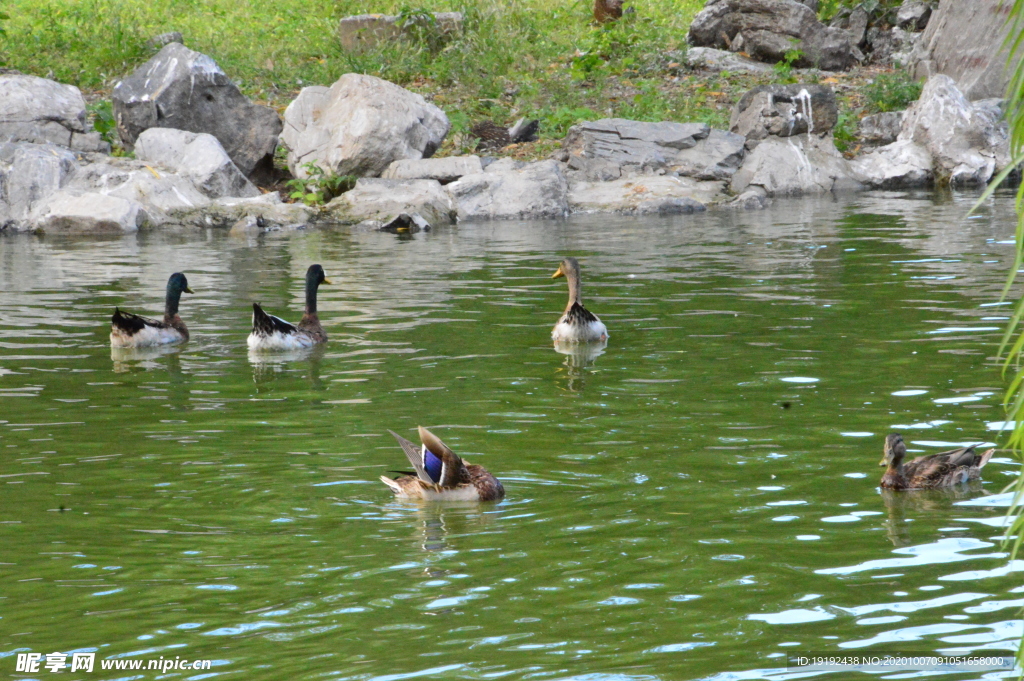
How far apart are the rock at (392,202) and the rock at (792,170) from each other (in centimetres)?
653

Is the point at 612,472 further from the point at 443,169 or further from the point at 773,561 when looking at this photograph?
the point at 443,169

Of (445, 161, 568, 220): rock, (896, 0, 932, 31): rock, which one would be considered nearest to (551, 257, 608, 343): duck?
(445, 161, 568, 220): rock

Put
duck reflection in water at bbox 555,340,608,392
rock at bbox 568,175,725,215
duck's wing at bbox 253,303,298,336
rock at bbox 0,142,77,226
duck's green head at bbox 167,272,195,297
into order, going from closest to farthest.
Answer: duck reflection in water at bbox 555,340,608,392 → duck's wing at bbox 253,303,298,336 → duck's green head at bbox 167,272,195,297 → rock at bbox 0,142,77,226 → rock at bbox 568,175,725,215

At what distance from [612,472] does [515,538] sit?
1240mm

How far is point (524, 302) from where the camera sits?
550 inches

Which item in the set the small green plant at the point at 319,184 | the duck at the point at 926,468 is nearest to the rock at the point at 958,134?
the small green plant at the point at 319,184

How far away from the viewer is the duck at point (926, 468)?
6.37m

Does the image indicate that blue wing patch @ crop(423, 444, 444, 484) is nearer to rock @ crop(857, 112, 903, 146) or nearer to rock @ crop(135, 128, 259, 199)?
rock @ crop(135, 128, 259, 199)

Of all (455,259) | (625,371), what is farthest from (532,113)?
(625,371)

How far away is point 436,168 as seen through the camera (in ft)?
79.9

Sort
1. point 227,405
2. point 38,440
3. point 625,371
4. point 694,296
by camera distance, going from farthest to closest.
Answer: point 694,296, point 625,371, point 227,405, point 38,440

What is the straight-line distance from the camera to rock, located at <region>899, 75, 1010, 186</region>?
26.4m

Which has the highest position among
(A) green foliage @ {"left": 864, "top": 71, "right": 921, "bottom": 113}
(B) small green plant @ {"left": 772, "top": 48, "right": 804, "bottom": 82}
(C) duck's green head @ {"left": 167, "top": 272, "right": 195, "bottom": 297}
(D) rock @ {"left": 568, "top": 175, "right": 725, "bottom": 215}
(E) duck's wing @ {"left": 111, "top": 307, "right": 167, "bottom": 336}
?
(B) small green plant @ {"left": 772, "top": 48, "right": 804, "bottom": 82}

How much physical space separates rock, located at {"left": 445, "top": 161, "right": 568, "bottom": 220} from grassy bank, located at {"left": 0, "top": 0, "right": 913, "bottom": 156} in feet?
8.45
